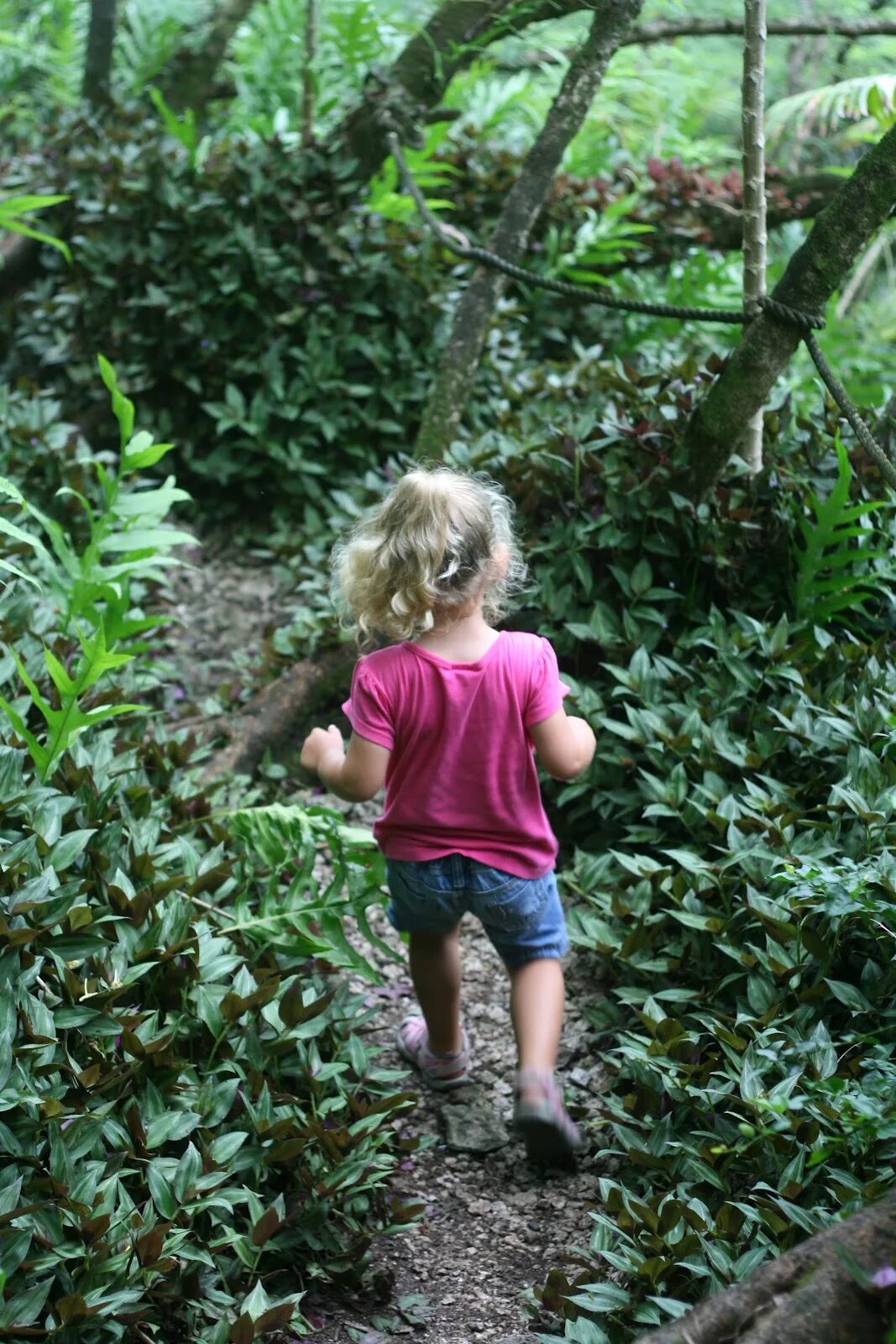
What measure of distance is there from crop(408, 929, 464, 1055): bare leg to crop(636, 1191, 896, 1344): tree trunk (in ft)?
4.05

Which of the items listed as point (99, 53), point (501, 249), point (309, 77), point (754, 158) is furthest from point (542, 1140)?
point (99, 53)

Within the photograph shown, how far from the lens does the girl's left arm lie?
2480 millimetres

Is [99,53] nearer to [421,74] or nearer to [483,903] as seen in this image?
[421,74]

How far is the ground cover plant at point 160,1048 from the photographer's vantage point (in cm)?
201

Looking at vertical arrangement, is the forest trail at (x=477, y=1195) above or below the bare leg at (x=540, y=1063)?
below

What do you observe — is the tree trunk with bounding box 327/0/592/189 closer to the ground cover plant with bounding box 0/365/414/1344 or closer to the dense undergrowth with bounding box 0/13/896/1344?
the dense undergrowth with bounding box 0/13/896/1344

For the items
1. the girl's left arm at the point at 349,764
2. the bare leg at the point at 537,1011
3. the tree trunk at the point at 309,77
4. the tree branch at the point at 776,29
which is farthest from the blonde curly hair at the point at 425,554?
the tree trunk at the point at 309,77

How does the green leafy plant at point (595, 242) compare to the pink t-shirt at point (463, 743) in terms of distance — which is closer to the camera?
the pink t-shirt at point (463, 743)

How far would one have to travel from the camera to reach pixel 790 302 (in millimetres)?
3219

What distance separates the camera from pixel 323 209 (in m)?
5.02

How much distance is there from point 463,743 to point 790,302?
165 cm

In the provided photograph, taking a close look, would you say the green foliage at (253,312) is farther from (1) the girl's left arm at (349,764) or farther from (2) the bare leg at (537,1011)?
(2) the bare leg at (537,1011)

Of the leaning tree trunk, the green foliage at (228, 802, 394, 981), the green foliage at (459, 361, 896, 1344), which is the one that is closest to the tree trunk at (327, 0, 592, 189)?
the leaning tree trunk

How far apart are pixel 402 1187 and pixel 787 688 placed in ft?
5.48
